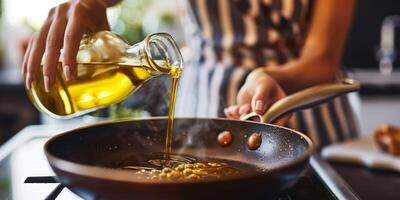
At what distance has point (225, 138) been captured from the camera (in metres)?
0.90

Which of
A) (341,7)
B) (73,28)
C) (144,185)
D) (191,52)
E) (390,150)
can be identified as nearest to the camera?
(144,185)

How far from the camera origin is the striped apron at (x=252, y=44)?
1449mm

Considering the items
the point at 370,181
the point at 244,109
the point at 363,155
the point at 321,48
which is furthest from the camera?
the point at 321,48

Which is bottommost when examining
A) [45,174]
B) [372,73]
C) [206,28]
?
[372,73]

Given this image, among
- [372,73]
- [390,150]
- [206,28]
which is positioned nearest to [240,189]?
[390,150]

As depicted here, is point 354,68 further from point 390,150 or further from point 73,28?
point 73,28

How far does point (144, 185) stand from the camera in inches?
21.7

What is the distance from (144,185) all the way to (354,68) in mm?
2416

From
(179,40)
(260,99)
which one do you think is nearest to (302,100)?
(260,99)

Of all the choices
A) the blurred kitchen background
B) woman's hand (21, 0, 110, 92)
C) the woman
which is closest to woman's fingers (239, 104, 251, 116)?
woman's hand (21, 0, 110, 92)

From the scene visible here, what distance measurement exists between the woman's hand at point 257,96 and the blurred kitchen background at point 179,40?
1.56 m

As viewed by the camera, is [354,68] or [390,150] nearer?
[390,150]

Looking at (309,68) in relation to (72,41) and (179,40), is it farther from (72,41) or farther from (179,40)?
(179,40)

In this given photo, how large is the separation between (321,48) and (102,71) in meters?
0.60
